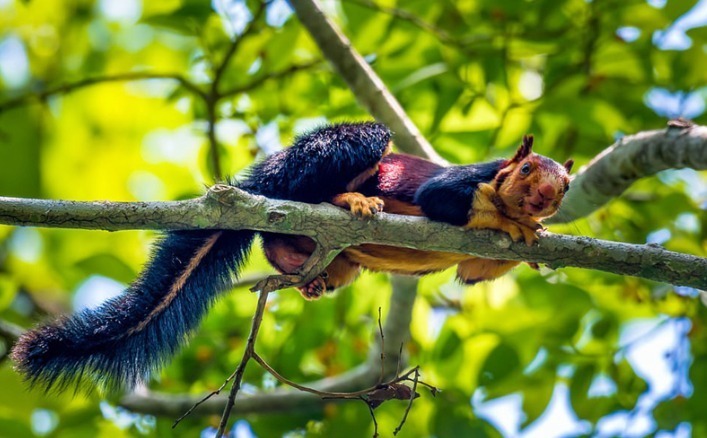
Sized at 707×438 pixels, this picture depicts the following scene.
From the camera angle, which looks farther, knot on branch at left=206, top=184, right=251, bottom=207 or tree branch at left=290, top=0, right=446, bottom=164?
tree branch at left=290, top=0, right=446, bottom=164

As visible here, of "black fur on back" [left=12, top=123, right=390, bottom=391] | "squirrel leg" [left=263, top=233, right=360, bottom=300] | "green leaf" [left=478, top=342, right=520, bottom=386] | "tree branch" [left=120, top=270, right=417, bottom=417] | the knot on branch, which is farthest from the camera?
"tree branch" [left=120, top=270, right=417, bottom=417]

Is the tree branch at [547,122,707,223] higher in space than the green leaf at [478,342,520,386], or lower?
higher

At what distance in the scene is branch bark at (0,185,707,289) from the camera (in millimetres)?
2959

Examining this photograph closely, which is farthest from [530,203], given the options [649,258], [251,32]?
[251,32]

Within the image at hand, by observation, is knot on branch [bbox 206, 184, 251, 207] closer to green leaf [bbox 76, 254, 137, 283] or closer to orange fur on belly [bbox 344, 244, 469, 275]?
orange fur on belly [bbox 344, 244, 469, 275]

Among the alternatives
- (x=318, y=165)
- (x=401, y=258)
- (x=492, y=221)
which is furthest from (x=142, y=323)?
(x=492, y=221)

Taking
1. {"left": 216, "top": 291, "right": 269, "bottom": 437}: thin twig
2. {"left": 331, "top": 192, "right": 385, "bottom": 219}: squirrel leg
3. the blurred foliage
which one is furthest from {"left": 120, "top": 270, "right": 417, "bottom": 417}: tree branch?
{"left": 216, "top": 291, "right": 269, "bottom": 437}: thin twig

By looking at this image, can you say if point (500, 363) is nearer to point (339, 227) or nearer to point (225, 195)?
point (339, 227)

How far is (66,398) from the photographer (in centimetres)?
478

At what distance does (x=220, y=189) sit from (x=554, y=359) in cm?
240

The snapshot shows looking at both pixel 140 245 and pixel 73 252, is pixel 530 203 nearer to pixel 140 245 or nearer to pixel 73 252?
pixel 140 245

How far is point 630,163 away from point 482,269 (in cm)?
83

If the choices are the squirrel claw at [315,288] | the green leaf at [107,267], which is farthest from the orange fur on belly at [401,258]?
the green leaf at [107,267]

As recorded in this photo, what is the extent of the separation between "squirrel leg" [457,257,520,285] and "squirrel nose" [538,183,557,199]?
1.34 ft
